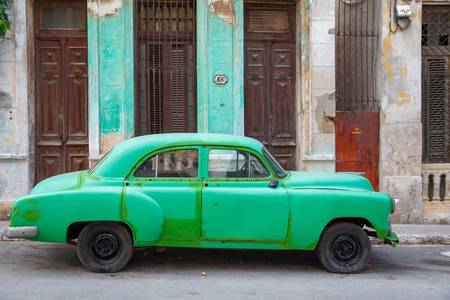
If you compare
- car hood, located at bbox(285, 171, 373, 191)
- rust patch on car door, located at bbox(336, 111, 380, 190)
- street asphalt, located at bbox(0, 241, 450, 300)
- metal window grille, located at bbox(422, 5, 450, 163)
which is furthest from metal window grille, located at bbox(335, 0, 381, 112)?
car hood, located at bbox(285, 171, 373, 191)

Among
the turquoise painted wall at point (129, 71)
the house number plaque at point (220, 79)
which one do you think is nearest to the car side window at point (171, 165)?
the turquoise painted wall at point (129, 71)

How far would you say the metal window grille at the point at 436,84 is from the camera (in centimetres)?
1166

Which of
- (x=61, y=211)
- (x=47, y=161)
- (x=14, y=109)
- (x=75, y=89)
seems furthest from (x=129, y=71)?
(x=61, y=211)

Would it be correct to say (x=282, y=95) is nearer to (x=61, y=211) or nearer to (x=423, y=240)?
(x=423, y=240)

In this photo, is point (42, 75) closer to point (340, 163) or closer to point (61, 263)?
point (61, 263)

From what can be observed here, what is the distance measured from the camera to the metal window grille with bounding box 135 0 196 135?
11.3m

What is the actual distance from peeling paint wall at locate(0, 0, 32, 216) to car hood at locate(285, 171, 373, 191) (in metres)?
5.41

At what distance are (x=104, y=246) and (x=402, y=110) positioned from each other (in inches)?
254

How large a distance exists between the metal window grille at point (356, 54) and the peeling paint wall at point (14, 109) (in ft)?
18.6

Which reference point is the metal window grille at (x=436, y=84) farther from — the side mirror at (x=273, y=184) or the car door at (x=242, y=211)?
the car door at (x=242, y=211)

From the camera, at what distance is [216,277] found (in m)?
7.11

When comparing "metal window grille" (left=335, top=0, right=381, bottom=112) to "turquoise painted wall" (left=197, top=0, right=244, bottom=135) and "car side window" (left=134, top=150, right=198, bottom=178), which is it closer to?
"turquoise painted wall" (left=197, top=0, right=244, bottom=135)

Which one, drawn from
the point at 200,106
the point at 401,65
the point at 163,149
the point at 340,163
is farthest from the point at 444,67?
the point at 163,149

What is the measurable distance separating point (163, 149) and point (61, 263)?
195 centimetres
